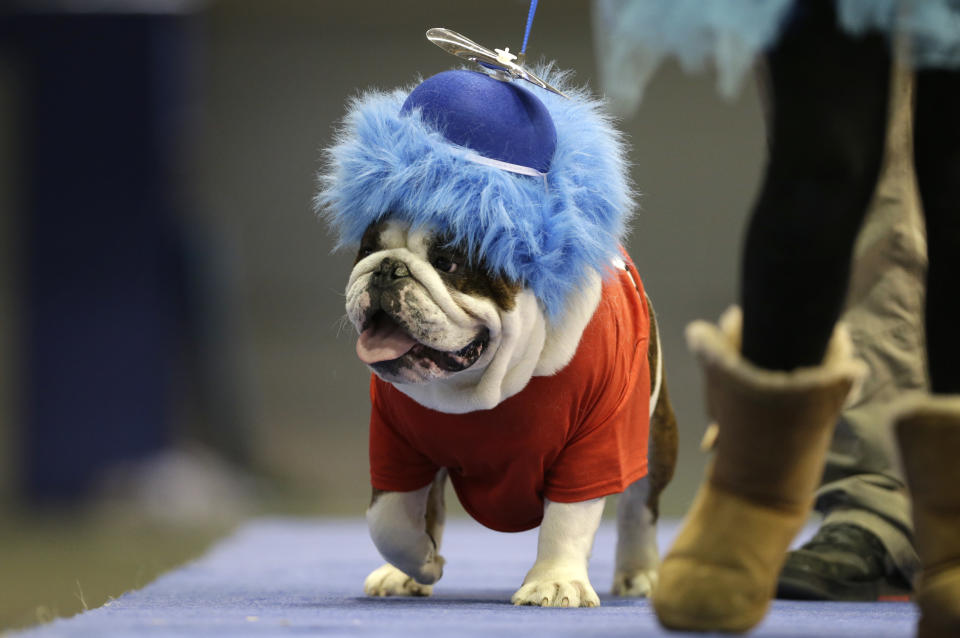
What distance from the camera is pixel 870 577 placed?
8.42 ft

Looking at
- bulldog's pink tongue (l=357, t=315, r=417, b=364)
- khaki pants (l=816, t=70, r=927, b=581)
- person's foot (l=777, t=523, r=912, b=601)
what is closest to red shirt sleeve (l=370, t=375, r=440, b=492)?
bulldog's pink tongue (l=357, t=315, r=417, b=364)

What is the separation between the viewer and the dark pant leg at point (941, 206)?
58.0 inches

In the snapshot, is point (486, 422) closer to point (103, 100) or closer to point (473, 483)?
point (473, 483)

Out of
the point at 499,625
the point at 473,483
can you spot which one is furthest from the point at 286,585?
the point at 499,625

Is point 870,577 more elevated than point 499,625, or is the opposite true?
point 499,625

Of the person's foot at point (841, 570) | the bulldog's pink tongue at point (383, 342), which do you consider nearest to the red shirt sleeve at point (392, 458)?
the bulldog's pink tongue at point (383, 342)

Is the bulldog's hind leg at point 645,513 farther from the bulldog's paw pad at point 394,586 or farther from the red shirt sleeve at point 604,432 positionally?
the bulldog's paw pad at point 394,586

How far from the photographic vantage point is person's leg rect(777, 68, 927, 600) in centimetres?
269

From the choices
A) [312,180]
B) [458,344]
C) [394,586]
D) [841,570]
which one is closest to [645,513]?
[841,570]

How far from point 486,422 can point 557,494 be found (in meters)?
0.18

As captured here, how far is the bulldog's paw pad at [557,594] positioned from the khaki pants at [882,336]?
813 millimetres

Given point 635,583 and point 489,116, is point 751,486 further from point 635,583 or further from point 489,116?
point 635,583

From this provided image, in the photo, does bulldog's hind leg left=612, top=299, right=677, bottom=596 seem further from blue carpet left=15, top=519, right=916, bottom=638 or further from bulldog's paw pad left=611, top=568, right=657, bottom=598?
blue carpet left=15, top=519, right=916, bottom=638

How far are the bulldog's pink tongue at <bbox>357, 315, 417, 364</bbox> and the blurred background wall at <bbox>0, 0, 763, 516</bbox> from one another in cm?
684
